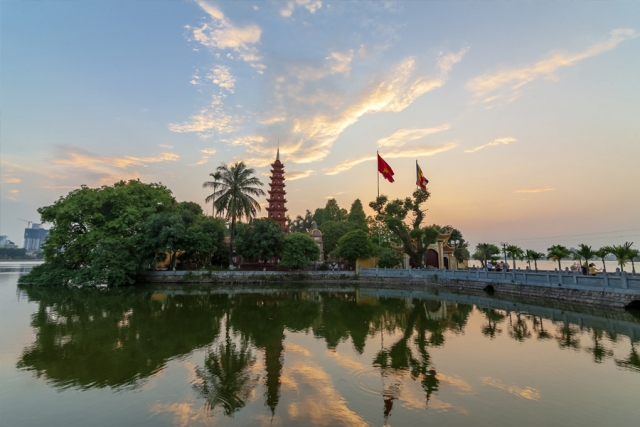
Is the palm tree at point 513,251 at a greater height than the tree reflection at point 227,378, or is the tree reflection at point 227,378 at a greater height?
the palm tree at point 513,251

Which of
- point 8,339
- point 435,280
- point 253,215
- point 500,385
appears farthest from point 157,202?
point 500,385

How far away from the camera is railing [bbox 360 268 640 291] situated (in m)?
15.0

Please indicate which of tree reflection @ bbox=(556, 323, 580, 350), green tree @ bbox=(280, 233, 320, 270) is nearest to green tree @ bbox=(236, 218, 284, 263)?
green tree @ bbox=(280, 233, 320, 270)

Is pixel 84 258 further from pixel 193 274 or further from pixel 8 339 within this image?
pixel 8 339

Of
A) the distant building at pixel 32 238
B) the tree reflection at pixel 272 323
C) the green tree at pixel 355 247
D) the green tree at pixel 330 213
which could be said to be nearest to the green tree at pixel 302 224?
the green tree at pixel 330 213

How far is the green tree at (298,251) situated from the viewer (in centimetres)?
3158

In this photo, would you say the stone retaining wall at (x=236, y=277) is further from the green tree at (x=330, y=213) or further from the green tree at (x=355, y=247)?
the green tree at (x=330, y=213)

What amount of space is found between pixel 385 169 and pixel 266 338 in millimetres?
22309

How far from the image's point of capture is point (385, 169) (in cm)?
2978

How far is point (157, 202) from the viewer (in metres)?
32.9

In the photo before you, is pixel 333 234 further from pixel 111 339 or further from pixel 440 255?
pixel 111 339

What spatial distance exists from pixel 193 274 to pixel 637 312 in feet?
97.4

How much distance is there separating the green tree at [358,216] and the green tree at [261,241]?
55.0 feet

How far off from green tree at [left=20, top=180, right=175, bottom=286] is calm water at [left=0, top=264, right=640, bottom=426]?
13538 millimetres
